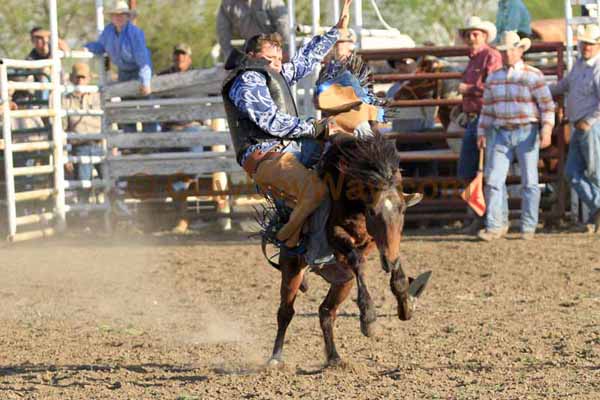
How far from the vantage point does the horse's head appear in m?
5.75

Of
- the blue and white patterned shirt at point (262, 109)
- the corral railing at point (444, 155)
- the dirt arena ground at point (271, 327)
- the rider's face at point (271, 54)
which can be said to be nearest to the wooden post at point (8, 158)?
the dirt arena ground at point (271, 327)

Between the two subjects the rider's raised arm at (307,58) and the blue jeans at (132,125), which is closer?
the rider's raised arm at (307,58)

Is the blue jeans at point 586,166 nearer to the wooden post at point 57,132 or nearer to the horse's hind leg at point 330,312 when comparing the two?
the wooden post at point 57,132

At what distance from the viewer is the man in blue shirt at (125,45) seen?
13.1 metres

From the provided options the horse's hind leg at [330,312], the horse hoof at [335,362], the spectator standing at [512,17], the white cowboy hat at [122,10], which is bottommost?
the horse hoof at [335,362]

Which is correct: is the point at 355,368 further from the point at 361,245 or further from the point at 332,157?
the point at 332,157

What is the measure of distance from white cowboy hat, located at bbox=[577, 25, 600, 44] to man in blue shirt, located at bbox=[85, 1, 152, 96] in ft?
15.4

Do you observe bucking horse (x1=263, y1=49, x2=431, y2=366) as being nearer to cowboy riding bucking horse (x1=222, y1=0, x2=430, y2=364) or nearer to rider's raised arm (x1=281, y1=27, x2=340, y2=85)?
cowboy riding bucking horse (x1=222, y1=0, x2=430, y2=364)

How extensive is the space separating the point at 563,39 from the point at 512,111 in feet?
12.1

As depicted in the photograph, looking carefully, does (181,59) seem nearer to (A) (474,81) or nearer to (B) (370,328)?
(A) (474,81)

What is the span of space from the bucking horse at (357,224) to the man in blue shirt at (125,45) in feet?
22.3

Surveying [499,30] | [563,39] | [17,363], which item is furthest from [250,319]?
[563,39]

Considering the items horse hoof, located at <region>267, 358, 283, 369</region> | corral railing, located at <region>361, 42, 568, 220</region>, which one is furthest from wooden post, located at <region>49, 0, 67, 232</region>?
horse hoof, located at <region>267, 358, 283, 369</region>

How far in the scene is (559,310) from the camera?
7.92m
